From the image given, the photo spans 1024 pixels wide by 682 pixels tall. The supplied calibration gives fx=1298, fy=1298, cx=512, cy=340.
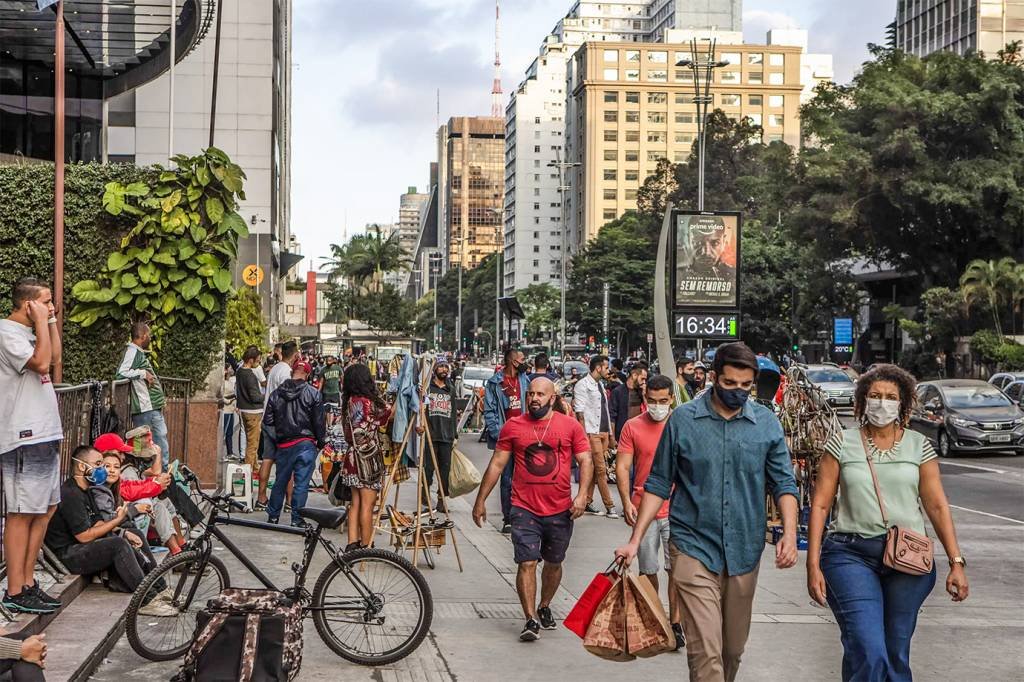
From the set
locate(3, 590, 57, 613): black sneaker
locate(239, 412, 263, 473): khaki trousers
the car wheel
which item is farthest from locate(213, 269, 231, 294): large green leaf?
the car wheel

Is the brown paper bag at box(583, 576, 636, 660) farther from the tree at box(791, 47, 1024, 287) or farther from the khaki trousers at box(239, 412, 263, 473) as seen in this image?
the tree at box(791, 47, 1024, 287)

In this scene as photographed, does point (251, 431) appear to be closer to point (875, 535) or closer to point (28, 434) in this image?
point (28, 434)

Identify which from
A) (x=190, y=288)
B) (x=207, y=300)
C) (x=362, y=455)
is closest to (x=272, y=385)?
(x=207, y=300)

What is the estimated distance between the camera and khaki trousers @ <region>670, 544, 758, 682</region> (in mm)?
5664

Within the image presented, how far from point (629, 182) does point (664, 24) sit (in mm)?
38206

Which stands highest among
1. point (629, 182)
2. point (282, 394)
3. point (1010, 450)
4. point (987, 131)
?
point (629, 182)

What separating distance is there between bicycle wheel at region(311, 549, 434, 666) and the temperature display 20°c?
1726 cm

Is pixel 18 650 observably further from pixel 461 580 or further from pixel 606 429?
pixel 606 429

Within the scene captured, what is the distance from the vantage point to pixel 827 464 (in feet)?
19.0

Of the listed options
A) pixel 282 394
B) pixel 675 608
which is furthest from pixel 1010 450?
pixel 675 608

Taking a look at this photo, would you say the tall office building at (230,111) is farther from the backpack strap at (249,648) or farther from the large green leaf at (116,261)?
the backpack strap at (249,648)

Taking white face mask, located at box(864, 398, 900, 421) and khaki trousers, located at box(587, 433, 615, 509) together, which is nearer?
white face mask, located at box(864, 398, 900, 421)

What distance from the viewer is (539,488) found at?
853 cm

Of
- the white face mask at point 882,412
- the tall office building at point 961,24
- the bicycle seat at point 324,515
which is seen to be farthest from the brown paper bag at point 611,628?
the tall office building at point 961,24
